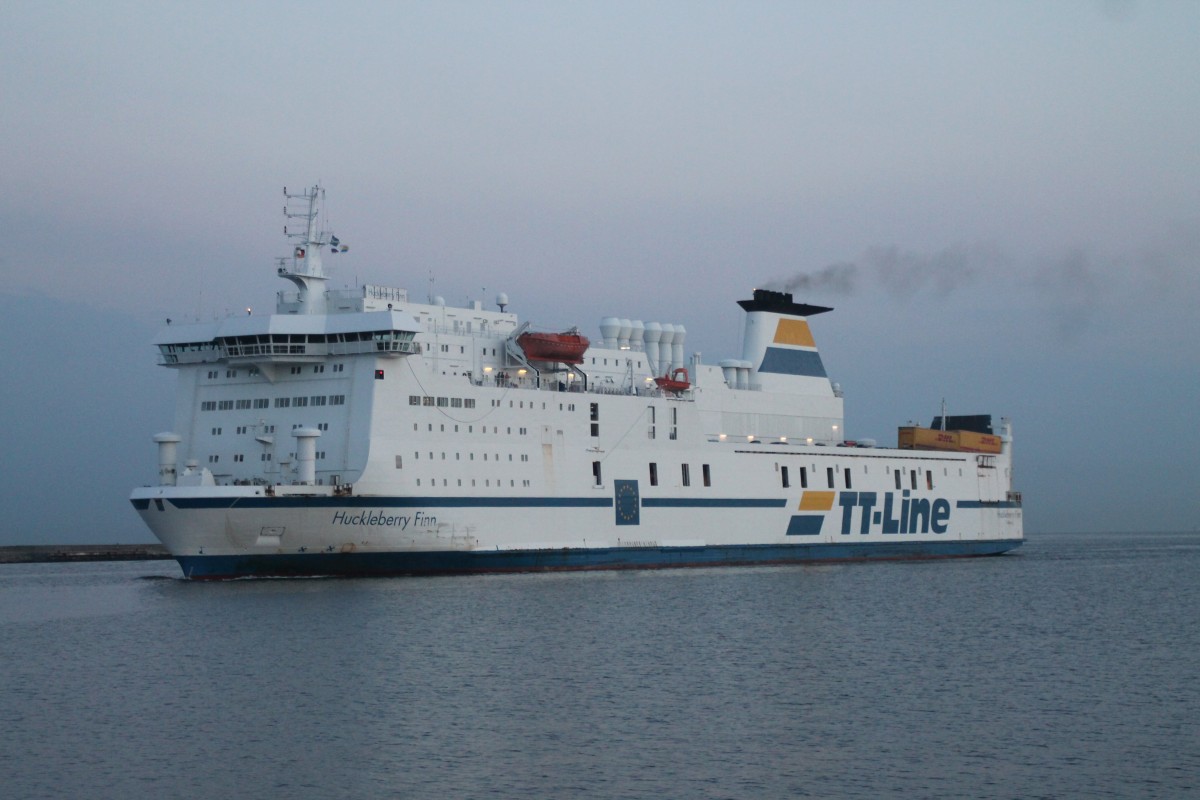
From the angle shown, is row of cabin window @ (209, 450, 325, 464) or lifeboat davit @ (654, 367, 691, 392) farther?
lifeboat davit @ (654, 367, 691, 392)

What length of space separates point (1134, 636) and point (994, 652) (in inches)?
189

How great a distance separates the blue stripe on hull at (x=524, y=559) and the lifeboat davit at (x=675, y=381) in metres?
5.55

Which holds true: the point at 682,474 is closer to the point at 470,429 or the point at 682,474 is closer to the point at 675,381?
the point at 675,381

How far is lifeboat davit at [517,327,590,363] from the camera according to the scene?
140 ft

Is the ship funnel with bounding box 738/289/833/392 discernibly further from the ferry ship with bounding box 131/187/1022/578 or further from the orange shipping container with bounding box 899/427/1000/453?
the orange shipping container with bounding box 899/427/1000/453

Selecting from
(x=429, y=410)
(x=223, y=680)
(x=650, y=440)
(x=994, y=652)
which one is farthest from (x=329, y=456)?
(x=994, y=652)

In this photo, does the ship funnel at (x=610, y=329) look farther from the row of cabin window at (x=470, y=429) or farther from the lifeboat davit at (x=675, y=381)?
the row of cabin window at (x=470, y=429)

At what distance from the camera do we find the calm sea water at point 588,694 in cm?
1638

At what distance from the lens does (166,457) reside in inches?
1506

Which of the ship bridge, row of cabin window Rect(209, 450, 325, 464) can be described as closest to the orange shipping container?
the ship bridge

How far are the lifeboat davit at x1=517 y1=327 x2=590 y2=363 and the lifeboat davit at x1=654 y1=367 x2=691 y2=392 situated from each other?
14.3ft

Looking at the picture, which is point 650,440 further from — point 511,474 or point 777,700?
point 777,700

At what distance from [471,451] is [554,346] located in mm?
5128

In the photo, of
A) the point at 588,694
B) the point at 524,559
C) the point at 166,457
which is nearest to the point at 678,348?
the point at 524,559
